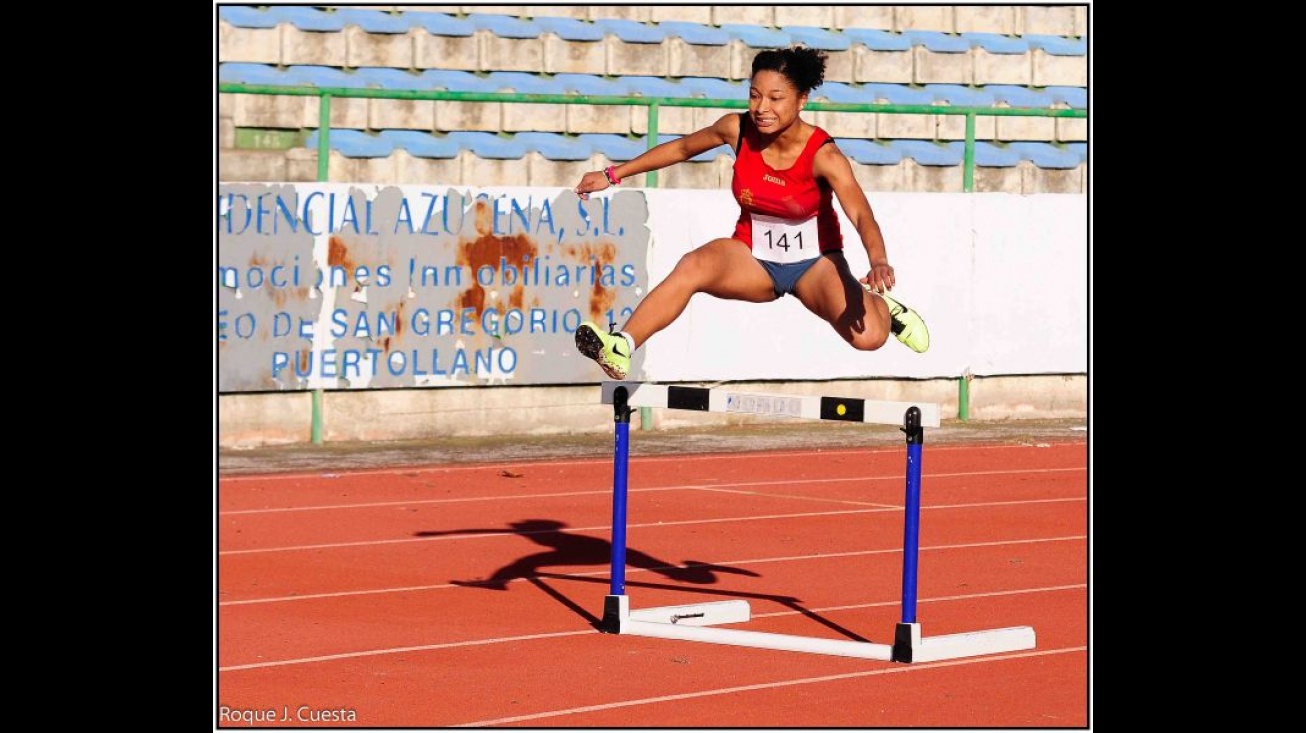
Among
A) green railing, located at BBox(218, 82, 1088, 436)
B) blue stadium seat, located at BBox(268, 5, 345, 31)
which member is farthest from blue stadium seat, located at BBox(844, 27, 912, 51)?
blue stadium seat, located at BBox(268, 5, 345, 31)

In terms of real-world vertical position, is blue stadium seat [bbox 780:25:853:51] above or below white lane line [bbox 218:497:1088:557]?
above

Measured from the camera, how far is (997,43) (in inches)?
864

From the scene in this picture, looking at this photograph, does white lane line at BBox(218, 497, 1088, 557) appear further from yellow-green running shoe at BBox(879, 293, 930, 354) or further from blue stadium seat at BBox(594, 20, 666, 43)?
blue stadium seat at BBox(594, 20, 666, 43)

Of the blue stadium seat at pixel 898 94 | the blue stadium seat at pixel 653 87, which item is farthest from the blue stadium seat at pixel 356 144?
the blue stadium seat at pixel 898 94

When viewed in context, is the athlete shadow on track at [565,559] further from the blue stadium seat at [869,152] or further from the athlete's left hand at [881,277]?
the blue stadium seat at [869,152]

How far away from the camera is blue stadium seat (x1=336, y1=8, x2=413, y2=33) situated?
Answer: 18562 mm

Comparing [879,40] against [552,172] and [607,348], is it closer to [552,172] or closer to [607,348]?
[552,172]

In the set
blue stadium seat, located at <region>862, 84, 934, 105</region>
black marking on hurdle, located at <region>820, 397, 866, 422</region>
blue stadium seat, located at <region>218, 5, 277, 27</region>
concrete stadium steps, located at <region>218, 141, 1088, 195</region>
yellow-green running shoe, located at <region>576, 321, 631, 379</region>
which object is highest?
blue stadium seat, located at <region>218, 5, 277, 27</region>

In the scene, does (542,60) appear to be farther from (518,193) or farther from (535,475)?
(535,475)

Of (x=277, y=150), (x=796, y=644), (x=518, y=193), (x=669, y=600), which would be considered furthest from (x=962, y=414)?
(x=796, y=644)

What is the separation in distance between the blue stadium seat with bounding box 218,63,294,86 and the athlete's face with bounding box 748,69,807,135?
397 inches

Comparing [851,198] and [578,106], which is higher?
[578,106]

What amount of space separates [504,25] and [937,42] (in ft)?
15.9

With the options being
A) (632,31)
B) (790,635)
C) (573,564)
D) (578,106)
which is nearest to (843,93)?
(632,31)
